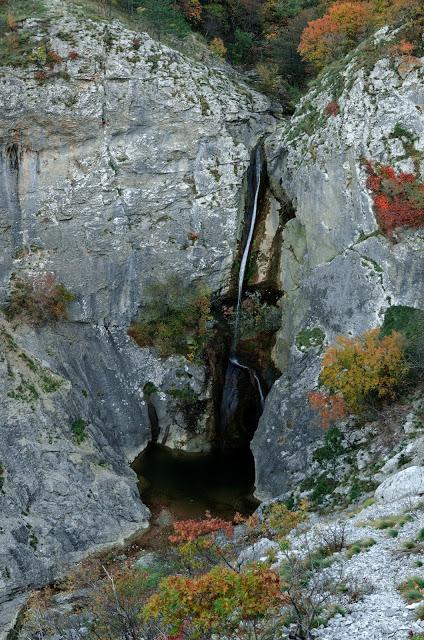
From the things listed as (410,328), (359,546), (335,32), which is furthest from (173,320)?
(359,546)

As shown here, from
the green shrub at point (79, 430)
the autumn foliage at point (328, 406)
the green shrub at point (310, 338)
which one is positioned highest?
the green shrub at point (310, 338)

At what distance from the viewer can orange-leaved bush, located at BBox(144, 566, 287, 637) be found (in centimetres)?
956

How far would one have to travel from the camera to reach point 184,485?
2905 cm

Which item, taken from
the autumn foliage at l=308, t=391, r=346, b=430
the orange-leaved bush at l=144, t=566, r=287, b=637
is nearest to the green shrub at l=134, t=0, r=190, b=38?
the autumn foliage at l=308, t=391, r=346, b=430

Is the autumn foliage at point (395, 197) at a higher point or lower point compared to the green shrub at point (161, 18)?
lower

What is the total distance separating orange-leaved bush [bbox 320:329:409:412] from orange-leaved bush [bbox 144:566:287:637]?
14.3 metres

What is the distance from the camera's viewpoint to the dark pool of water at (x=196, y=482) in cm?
2705

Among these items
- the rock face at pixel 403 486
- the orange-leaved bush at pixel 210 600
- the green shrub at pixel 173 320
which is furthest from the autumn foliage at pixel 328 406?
the orange-leaved bush at pixel 210 600

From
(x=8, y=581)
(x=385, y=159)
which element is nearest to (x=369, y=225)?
(x=385, y=159)

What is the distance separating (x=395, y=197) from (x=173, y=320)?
12.7 meters

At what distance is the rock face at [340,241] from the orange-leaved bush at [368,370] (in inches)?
85.3

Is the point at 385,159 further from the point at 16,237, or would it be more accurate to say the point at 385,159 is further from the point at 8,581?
the point at 8,581

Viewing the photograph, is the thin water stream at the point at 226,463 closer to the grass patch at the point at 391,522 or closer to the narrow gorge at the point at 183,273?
the narrow gorge at the point at 183,273

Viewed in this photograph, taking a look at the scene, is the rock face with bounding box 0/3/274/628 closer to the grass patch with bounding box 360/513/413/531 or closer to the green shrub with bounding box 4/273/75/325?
the green shrub with bounding box 4/273/75/325
